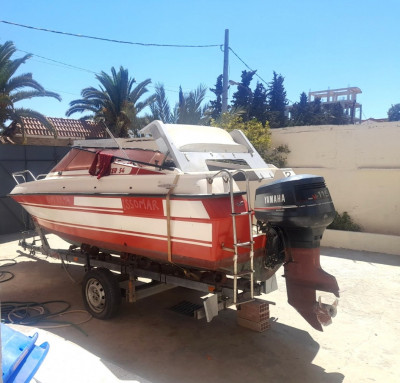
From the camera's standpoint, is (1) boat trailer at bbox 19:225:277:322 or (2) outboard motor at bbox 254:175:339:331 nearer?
(2) outboard motor at bbox 254:175:339:331

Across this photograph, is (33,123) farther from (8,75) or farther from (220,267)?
(220,267)

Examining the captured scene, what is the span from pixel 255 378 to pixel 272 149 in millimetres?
6703

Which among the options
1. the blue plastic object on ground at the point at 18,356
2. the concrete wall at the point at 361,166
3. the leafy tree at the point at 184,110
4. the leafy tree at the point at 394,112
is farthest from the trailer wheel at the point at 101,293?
the leafy tree at the point at 394,112

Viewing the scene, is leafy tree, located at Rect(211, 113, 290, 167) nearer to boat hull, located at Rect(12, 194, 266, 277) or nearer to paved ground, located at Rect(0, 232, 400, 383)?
paved ground, located at Rect(0, 232, 400, 383)

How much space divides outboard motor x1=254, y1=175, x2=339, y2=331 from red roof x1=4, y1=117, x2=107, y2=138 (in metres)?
14.6

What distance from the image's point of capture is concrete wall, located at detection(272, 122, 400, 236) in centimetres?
767

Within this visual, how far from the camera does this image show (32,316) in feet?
14.5

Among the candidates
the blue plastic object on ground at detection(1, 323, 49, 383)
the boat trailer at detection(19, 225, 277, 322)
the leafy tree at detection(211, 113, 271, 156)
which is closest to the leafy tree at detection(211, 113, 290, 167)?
the leafy tree at detection(211, 113, 271, 156)

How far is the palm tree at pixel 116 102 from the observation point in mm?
17547

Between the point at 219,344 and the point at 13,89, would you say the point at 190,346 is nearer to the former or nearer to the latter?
the point at 219,344

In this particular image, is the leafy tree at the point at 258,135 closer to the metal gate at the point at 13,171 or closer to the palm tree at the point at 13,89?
the metal gate at the point at 13,171

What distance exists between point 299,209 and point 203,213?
0.84 metres

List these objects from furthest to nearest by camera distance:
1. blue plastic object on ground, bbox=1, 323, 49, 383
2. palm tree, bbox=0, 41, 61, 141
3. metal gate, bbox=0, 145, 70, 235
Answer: palm tree, bbox=0, 41, 61, 141, metal gate, bbox=0, 145, 70, 235, blue plastic object on ground, bbox=1, 323, 49, 383

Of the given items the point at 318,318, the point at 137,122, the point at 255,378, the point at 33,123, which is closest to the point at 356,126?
the point at 318,318
